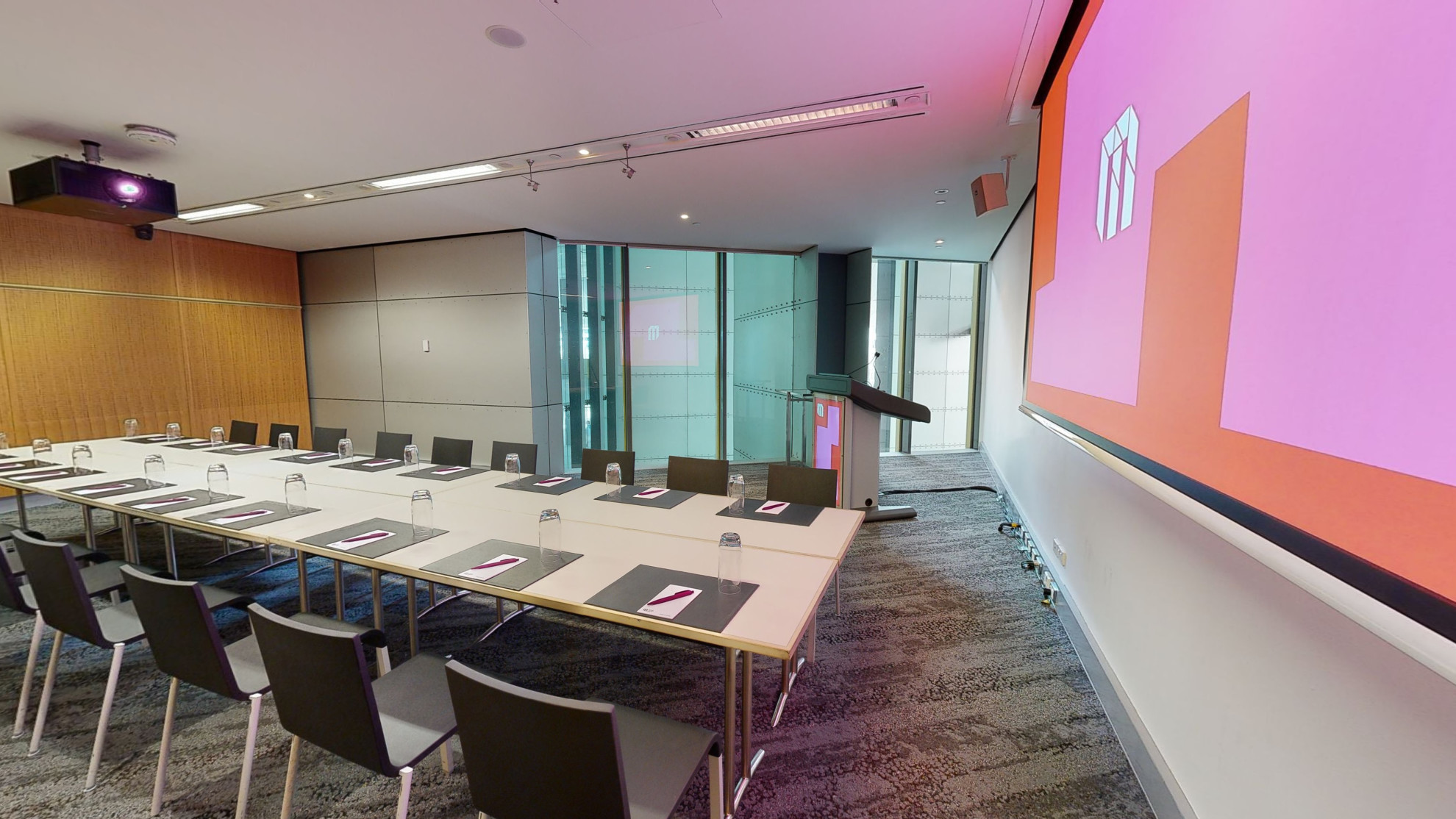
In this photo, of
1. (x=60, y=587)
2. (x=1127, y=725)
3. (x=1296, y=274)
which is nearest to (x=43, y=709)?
(x=60, y=587)

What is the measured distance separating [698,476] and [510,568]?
1.58 metres

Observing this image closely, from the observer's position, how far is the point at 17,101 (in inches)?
118

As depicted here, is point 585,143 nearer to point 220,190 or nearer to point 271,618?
point 271,618

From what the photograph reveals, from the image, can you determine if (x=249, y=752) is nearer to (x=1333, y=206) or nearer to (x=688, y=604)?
(x=688, y=604)

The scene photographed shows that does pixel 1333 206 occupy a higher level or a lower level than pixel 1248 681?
higher

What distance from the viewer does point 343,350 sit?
7352mm

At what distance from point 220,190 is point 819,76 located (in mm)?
5194

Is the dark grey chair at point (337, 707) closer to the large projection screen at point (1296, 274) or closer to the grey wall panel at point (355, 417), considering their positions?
the large projection screen at point (1296, 274)

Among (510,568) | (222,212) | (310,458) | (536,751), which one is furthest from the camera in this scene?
(222,212)

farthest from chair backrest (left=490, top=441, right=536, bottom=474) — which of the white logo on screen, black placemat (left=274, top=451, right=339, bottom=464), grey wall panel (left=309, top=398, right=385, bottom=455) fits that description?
grey wall panel (left=309, top=398, right=385, bottom=455)

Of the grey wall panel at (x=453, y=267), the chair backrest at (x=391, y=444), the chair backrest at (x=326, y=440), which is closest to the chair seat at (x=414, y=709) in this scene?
the chair backrest at (x=391, y=444)

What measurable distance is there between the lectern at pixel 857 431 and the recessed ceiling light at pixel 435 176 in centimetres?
317

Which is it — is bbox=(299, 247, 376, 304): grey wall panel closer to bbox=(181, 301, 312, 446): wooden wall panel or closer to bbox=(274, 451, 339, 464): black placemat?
bbox=(181, 301, 312, 446): wooden wall panel

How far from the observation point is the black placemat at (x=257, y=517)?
94.6 inches
